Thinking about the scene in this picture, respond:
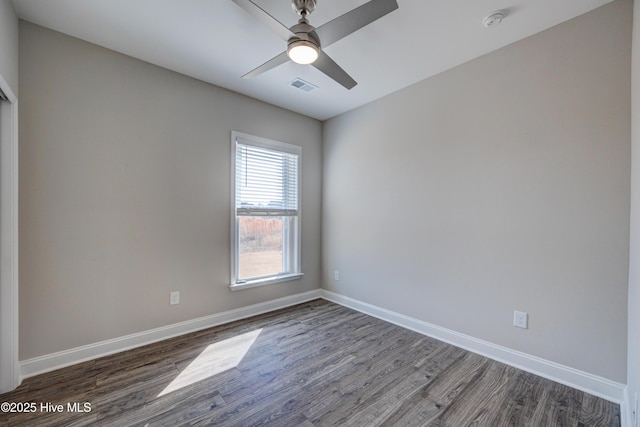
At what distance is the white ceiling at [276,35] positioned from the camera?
195 centimetres

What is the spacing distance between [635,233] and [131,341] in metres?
3.92

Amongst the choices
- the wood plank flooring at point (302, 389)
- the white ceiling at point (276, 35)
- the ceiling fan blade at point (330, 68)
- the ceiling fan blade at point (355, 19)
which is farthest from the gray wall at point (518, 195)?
the ceiling fan blade at point (355, 19)

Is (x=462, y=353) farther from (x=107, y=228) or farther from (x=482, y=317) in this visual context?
(x=107, y=228)

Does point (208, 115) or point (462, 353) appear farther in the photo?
point (208, 115)

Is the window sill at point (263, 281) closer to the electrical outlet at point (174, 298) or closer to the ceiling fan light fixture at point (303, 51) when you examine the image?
the electrical outlet at point (174, 298)

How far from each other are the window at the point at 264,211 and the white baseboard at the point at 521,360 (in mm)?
1455

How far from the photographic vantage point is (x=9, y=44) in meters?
1.90

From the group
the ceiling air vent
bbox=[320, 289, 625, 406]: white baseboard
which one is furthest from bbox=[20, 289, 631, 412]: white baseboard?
→ the ceiling air vent

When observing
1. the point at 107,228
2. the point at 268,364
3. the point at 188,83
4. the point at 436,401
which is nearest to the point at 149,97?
the point at 188,83

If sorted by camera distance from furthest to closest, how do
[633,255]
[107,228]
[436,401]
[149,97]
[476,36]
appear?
1. [149,97]
2. [107,228]
3. [476,36]
4. [436,401]
5. [633,255]

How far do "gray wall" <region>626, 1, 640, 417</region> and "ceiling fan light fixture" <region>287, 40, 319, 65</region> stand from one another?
1.93 metres

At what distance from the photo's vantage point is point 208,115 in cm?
306

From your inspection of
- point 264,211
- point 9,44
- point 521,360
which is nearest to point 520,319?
point 521,360

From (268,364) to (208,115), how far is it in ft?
8.58
